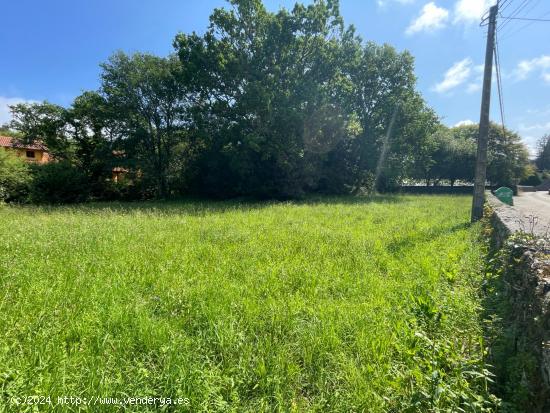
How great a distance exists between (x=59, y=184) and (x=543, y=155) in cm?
8171

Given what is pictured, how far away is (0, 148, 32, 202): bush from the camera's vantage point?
1447 centimetres

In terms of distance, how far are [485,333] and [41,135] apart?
2578 centimetres

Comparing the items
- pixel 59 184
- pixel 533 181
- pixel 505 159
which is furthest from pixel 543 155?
pixel 59 184

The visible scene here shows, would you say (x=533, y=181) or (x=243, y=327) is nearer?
(x=243, y=327)

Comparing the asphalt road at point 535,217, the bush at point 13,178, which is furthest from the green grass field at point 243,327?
the bush at point 13,178

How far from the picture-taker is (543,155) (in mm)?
58375

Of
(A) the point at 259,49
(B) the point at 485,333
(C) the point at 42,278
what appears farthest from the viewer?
(A) the point at 259,49

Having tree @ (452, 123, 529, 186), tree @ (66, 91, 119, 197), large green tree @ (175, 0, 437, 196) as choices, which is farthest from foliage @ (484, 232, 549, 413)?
tree @ (452, 123, 529, 186)

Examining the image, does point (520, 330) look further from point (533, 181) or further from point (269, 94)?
point (533, 181)

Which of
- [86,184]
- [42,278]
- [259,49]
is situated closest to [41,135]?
[86,184]

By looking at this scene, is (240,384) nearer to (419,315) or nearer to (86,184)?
(419,315)

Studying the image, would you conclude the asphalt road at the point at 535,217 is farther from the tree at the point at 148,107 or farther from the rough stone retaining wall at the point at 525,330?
the tree at the point at 148,107

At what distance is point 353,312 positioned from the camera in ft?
10.6

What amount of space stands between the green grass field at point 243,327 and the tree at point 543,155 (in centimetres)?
7379
